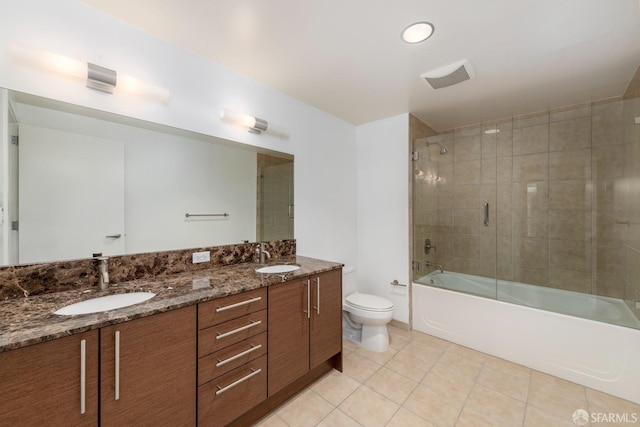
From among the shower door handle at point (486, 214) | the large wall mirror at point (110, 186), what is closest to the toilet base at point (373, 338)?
the large wall mirror at point (110, 186)

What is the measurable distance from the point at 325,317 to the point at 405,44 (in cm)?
194

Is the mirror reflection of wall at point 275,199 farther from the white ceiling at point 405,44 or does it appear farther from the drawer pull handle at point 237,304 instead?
the drawer pull handle at point 237,304

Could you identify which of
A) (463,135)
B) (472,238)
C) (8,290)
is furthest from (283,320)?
(463,135)

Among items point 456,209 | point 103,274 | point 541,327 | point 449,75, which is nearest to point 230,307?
point 103,274

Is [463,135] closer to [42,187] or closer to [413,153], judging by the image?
[413,153]

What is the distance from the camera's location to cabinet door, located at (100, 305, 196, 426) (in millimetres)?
959

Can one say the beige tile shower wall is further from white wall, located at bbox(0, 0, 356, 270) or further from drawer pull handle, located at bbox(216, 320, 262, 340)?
drawer pull handle, located at bbox(216, 320, 262, 340)

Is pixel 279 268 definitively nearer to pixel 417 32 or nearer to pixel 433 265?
pixel 417 32

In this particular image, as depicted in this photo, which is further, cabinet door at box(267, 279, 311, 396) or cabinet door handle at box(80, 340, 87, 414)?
cabinet door at box(267, 279, 311, 396)

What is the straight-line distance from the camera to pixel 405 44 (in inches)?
63.6

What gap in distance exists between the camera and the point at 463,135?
2.93 m

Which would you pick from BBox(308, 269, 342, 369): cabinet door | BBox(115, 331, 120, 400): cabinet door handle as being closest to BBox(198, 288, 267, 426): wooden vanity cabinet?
BBox(115, 331, 120, 400): cabinet door handle

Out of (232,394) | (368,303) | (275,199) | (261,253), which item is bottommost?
(232,394)

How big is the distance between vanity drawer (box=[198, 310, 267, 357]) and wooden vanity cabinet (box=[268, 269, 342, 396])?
8 cm
